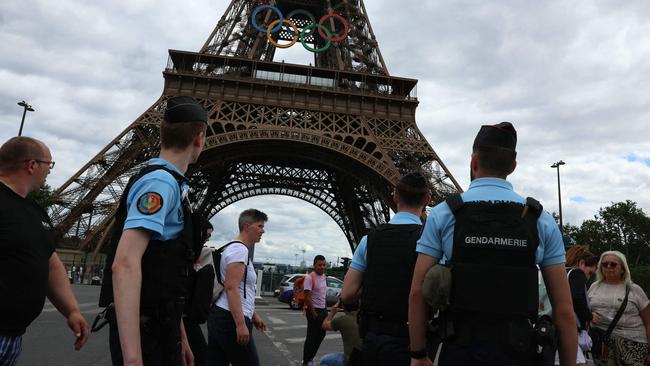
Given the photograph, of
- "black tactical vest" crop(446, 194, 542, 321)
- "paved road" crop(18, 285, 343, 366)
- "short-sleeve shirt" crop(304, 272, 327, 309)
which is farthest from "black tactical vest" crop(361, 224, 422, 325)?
"paved road" crop(18, 285, 343, 366)

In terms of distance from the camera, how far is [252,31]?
98.1 ft

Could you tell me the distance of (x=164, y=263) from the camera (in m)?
2.03

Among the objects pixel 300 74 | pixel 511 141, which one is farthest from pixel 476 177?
pixel 300 74

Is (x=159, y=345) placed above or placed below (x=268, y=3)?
below

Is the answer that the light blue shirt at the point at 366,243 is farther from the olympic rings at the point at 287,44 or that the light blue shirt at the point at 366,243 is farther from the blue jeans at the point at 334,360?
the olympic rings at the point at 287,44

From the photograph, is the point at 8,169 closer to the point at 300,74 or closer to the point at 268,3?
the point at 300,74

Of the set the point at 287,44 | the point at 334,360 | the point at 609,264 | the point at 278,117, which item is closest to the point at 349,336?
the point at 334,360

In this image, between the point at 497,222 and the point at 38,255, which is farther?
the point at 38,255

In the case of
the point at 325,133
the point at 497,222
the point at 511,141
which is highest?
the point at 325,133

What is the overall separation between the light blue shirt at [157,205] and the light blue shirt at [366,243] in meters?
1.45

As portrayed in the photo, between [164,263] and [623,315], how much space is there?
4.67 m

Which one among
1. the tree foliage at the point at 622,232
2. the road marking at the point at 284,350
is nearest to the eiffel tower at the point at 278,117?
the road marking at the point at 284,350

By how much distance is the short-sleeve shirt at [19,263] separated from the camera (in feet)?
7.70

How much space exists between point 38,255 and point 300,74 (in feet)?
82.9
